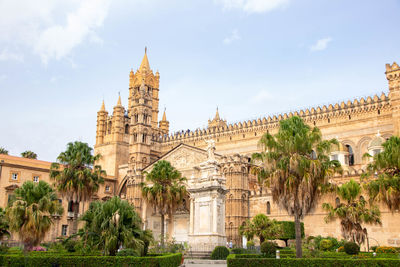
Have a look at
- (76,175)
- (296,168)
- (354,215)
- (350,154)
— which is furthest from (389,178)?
(350,154)

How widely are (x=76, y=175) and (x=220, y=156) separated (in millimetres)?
16864

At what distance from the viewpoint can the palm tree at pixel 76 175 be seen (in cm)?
3409

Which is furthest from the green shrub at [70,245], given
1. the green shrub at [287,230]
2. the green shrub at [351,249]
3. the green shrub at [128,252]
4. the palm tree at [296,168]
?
the green shrub at [351,249]

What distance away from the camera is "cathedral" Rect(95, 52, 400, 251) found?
82.8 ft

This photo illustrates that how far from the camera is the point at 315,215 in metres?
36.8

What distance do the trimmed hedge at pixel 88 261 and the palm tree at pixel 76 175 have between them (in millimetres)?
14207

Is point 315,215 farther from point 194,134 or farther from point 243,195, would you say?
point 194,134

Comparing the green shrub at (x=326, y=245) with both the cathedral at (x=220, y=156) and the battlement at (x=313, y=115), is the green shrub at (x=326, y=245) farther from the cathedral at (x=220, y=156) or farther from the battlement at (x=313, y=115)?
the battlement at (x=313, y=115)

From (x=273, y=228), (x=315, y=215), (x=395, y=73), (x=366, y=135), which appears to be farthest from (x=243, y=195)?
(x=395, y=73)

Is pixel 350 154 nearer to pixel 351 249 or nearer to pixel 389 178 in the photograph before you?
pixel 389 178

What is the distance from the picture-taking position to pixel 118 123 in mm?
61344

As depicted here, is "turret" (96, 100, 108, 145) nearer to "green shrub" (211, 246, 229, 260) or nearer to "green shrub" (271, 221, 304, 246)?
"green shrub" (271, 221, 304, 246)

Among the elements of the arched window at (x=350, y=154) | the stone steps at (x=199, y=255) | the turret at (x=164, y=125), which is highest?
the turret at (x=164, y=125)

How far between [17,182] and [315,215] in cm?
3079
